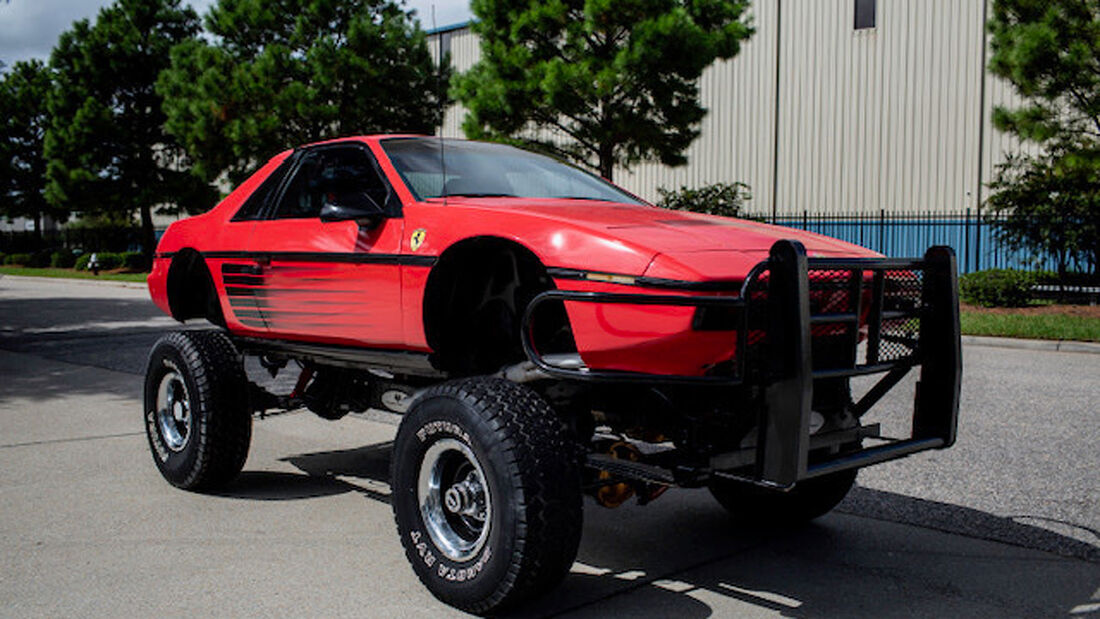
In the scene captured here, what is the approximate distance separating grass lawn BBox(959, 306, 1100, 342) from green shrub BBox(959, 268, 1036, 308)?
10.7 inches

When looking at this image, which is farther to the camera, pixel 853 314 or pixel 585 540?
pixel 585 540

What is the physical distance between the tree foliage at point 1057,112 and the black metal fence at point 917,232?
6.83 ft

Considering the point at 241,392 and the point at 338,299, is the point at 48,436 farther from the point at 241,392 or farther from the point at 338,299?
the point at 338,299

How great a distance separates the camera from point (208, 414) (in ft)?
16.7

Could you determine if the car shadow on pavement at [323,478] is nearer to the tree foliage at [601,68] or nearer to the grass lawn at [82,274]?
the tree foliage at [601,68]

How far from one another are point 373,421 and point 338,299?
2.87 metres

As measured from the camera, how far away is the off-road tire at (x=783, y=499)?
451cm

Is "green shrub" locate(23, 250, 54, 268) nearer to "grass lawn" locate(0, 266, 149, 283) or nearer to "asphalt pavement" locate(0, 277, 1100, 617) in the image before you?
"grass lawn" locate(0, 266, 149, 283)

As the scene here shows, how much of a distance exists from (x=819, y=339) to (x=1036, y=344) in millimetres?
10516

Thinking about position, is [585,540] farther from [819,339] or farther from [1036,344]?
[1036,344]

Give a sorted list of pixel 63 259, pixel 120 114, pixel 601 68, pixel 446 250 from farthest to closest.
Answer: pixel 63 259 < pixel 120 114 < pixel 601 68 < pixel 446 250

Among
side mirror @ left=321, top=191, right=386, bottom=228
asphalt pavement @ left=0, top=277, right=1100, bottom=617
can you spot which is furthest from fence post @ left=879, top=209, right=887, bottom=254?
side mirror @ left=321, top=191, right=386, bottom=228

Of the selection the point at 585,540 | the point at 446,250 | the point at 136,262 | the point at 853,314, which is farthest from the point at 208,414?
the point at 136,262

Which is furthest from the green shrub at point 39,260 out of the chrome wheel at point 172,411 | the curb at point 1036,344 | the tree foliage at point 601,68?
the chrome wheel at point 172,411
